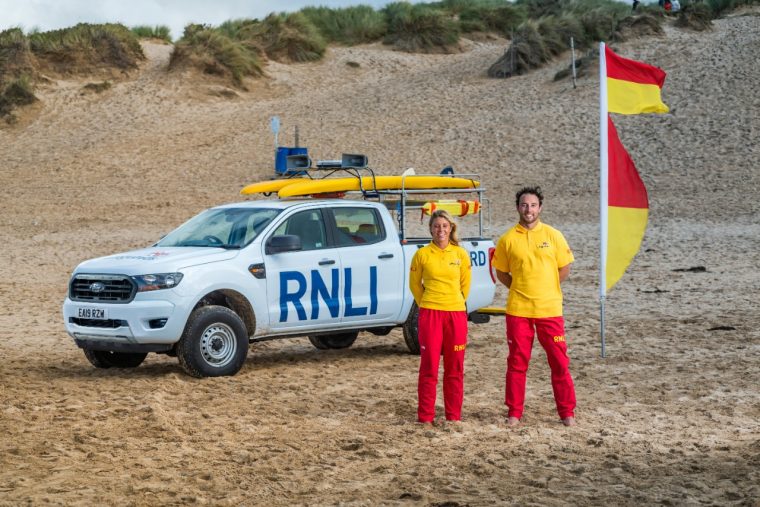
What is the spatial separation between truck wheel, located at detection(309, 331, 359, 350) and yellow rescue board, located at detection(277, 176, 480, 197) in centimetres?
179

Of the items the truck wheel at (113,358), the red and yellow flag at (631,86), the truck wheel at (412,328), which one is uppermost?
the red and yellow flag at (631,86)

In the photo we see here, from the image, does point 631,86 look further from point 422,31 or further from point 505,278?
point 422,31

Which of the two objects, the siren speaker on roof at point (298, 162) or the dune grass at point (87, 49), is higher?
the dune grass at point (87, 49)

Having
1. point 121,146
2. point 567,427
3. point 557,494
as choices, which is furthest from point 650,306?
point 121,146

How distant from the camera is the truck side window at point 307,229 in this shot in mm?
12438

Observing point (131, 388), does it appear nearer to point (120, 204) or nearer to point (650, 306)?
point (650, 306)

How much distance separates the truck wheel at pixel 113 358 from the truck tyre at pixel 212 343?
90 centimetres

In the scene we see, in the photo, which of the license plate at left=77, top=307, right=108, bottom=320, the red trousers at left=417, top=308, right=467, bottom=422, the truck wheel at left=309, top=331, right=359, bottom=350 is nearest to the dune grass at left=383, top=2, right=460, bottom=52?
the truck wheel at left=309, top=331, right=359, bottom=350

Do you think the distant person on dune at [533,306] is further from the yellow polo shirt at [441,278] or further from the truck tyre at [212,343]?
the truck tyre at [212,343]

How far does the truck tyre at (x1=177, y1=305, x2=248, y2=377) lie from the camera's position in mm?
11375

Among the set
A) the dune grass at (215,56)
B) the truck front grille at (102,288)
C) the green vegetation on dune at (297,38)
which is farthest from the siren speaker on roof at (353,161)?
the dune grass at (215,56)

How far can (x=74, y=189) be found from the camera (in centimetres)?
3222

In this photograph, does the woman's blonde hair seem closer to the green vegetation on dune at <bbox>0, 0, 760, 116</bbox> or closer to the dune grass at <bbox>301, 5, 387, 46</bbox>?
the green vegetation on dune at <bbox>0, 0, 760, 116</bbox>

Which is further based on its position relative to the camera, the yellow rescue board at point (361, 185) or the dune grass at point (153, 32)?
the dune grass at point (153, 32)
